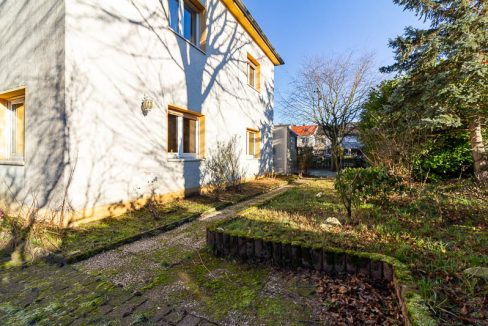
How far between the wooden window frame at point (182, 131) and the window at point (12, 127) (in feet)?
10.1

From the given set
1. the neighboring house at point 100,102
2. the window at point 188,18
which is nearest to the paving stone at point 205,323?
the neighboring house at point 100,102

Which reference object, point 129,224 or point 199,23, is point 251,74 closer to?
point 199,23

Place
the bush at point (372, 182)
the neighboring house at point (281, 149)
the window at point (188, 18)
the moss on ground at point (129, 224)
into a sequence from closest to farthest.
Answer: the moss on ground at point (129, 224), the bush at point (372, 182), the window at point (188, 18), the neighboring house at point (281, 149)

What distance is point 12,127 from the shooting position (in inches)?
215

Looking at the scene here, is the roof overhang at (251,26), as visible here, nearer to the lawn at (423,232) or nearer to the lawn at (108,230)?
the lawn at (108,230)

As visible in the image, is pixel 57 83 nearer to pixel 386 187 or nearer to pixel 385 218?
pixel 385 218

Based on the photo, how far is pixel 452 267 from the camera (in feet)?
7.86

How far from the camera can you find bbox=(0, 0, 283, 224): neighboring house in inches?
169

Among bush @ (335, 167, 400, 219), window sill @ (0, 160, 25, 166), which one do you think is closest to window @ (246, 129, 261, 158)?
bush @ (335, 167, 400, 219)

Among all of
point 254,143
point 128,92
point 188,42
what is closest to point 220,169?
point 128,92

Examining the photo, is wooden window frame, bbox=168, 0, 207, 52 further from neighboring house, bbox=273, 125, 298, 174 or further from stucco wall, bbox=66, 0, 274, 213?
neighboring house, bbox=273, 125, 298, 174

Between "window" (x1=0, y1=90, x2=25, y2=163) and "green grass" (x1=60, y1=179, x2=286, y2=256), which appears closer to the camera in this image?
"green grass" (x1=60, y1=179, x2=286, y2=256)

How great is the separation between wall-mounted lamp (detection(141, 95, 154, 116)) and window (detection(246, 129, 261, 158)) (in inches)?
262

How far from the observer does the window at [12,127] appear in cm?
531
